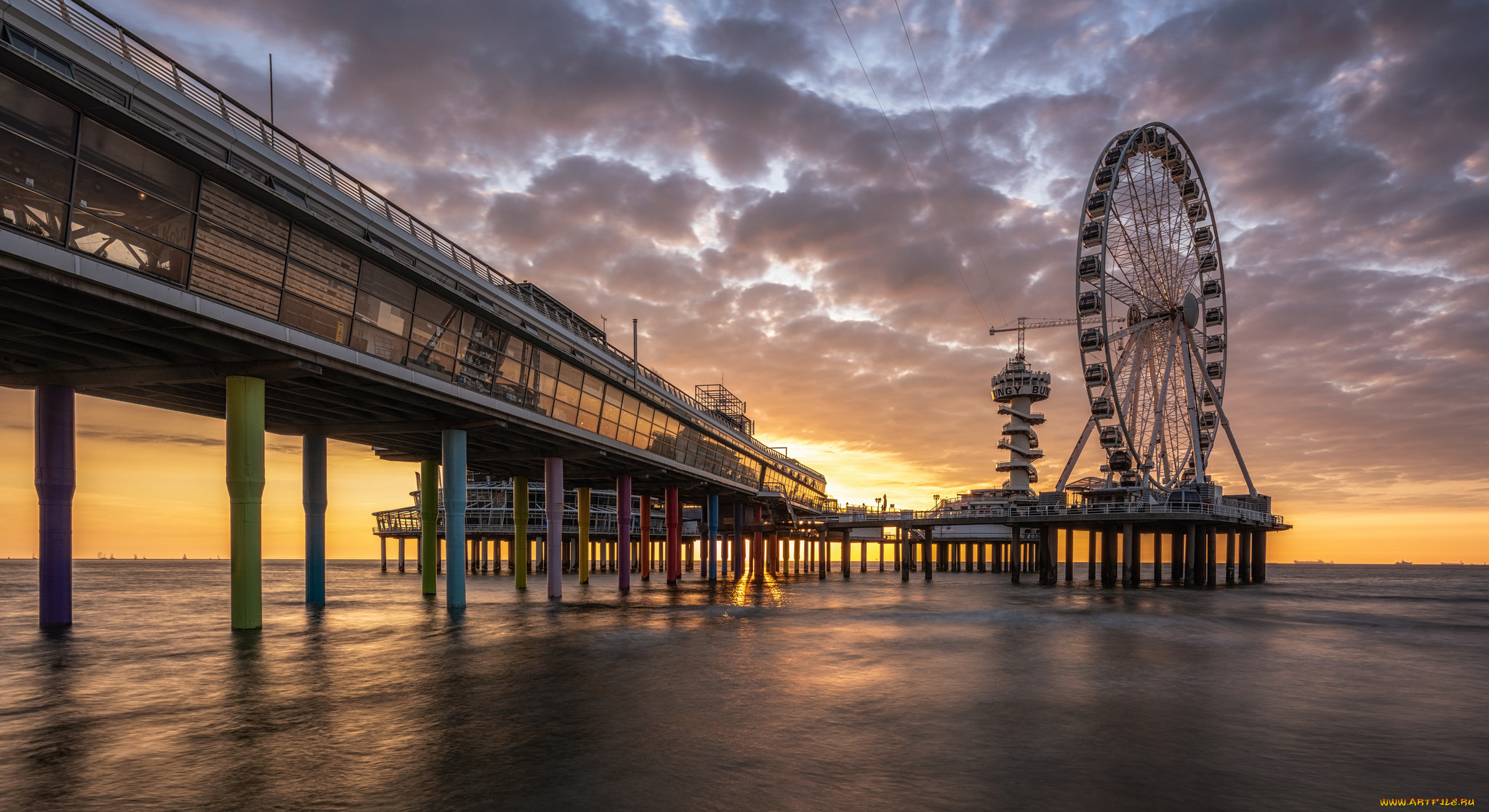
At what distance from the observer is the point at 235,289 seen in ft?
66.1

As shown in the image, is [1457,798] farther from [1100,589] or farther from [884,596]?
[1100,589]

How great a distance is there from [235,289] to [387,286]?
18.0ft

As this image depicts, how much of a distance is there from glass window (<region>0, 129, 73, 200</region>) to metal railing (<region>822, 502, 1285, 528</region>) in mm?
54415

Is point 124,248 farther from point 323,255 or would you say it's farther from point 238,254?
point 323,255

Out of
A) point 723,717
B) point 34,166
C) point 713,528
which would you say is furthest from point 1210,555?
point 34,166

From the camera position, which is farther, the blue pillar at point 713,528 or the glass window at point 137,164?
the blue pillar at point 713,528

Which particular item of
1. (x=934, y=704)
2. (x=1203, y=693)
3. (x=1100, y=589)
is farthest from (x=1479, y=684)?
(x=1100, y=589)

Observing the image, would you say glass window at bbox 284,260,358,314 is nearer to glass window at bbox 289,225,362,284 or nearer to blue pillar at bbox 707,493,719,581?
glass window at bbox 289,225,362,284

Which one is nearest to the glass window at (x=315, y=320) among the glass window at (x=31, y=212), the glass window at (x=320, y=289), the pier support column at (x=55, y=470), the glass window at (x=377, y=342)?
the glass window at (x=320, y=289)

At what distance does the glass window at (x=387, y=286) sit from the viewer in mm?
24391

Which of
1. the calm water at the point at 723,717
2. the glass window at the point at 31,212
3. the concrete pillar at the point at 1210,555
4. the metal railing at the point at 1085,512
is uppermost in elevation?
the glass window at the point at 31,212

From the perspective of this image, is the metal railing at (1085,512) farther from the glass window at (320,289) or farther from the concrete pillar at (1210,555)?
the glass window at (320,289)

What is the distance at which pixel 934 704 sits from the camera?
47.1 feet

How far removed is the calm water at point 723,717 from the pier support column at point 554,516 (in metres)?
12.2
